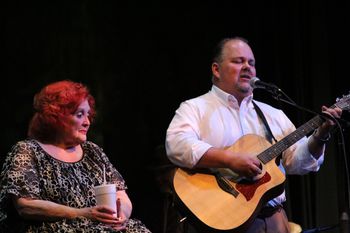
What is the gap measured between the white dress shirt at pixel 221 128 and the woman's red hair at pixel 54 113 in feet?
2.20

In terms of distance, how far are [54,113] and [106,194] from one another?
2.11 feet

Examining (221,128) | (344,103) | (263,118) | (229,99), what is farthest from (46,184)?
(344,103)

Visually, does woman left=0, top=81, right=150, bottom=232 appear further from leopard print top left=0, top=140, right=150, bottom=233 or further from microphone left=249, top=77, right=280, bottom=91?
microphone left=249, top=77, right=280, bottom=91

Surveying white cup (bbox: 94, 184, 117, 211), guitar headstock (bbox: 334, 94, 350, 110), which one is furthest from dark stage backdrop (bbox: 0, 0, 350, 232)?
white cup (bbox: 94, 184, 117, 211)

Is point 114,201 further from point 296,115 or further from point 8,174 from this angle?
point 296,115

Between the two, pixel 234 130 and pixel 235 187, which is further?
pixel 234 130

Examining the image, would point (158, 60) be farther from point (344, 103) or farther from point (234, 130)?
point (344, 103)

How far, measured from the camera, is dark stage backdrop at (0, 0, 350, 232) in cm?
438

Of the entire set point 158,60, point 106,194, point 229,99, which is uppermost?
point 158,60

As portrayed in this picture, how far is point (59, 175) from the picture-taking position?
9.86ft

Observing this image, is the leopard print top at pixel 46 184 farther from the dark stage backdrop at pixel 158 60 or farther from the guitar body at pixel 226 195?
the dark stage backdrop at pixel 158 60

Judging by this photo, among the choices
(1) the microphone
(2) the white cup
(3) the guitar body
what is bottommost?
(3) the guitar body

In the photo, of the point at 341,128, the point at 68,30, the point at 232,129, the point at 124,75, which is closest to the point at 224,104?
the point at 232,129

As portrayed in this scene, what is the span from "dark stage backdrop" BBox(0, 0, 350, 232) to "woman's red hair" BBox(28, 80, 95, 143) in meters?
1.14
